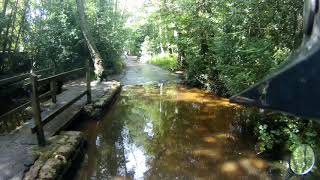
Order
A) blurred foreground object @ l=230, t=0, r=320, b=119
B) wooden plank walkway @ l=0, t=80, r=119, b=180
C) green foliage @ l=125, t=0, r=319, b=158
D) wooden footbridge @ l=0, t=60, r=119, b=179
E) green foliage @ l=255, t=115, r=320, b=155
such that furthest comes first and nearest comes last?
green foliage @ l=125, t=0, r=319, b=158
green foliage @ l=255, t=115, r=320, b=155
wooden footbridge @ l=0, t=60, r=119, b=179
wooden plank walkway @ l=0, t=80, r=119, b=180
blurred foreground object @ l=230, t=0, r=320, b=119

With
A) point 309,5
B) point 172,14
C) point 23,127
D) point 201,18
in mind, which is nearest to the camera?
point 309,5

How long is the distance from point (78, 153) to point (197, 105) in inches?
217

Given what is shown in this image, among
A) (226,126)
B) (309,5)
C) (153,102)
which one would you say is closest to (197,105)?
(153,102)

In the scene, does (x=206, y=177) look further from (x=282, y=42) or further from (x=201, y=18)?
(x=201, y=18)

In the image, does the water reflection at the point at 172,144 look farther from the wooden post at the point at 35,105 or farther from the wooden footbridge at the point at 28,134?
the wooden post at the point at 35,105

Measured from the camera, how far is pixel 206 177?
535 cm

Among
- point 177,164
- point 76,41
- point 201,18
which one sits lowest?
point 177,164

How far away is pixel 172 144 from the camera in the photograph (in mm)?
6988

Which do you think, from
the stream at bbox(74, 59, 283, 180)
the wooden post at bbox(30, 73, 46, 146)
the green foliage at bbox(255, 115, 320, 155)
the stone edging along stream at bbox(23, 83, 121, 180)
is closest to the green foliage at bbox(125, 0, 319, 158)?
the green foliage at bbox(255, 115, 320, 155)

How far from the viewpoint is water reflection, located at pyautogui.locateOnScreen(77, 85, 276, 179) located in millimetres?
5582

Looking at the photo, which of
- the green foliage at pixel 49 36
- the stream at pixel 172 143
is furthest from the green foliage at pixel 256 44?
the green foliage at pixel 49 36

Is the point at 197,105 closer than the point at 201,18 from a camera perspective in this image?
Yes

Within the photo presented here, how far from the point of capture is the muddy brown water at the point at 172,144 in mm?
5578

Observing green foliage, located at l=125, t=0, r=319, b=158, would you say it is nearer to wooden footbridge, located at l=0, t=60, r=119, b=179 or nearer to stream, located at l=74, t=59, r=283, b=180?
stream, located at l=74, t=59, r=283, b=180
